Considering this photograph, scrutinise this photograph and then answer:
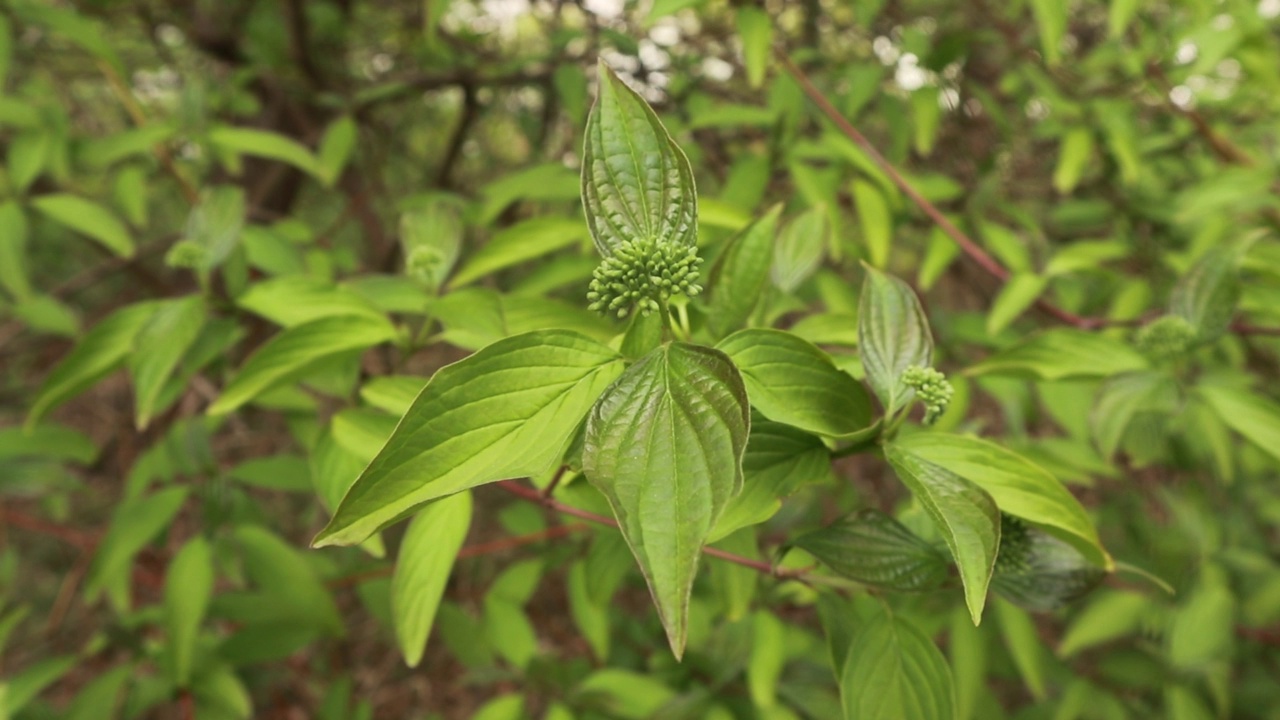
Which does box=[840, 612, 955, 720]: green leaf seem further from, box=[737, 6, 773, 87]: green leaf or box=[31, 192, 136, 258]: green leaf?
box=[31, 192, 136, 258]: green leaf

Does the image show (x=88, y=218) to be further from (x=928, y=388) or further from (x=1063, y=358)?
(x=1063, y=358)

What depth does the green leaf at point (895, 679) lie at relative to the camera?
0.75 metres

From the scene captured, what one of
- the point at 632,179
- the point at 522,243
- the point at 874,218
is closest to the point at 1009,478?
the point at 632,179

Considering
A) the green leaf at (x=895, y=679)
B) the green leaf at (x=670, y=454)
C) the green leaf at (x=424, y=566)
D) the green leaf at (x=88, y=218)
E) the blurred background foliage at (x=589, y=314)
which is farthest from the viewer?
the green leaf at (x=88, y=218)

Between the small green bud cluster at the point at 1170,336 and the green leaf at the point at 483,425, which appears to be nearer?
the green leaf at the point at 483,425

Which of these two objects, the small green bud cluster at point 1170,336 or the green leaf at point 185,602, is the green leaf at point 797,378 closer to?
the small green bud cluster at point 1170,336

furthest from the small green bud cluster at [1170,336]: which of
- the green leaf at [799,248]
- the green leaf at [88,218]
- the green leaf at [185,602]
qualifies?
the green leaf at [88,218]

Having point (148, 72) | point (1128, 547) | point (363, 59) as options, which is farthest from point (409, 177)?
point (1128, 547)

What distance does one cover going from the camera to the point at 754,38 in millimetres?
1428

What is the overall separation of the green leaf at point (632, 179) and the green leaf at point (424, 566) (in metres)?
0.40

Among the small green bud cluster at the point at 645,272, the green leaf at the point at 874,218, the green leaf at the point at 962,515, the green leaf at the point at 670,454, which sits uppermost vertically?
the small green bud cluster at the point at 645,272

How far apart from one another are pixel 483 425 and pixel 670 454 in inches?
5.8

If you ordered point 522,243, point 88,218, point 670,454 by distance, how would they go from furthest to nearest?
point 88,218, point 522,243, point 670,454

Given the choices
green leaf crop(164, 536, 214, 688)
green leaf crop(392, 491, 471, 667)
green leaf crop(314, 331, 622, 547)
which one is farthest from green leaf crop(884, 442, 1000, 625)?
green leaf crop(164, 536, 214, 688)
